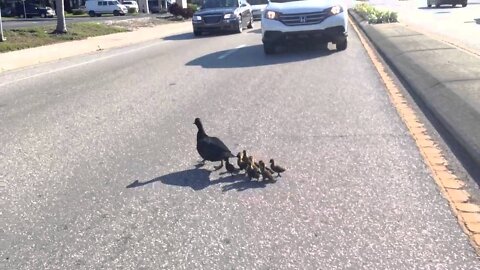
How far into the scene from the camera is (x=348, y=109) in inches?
326

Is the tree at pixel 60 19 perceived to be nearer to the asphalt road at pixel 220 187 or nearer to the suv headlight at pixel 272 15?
the suv headlight at pixel 272 15

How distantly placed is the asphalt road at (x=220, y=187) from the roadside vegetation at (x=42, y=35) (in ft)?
37.7

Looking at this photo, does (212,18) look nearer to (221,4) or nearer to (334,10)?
(221,4)

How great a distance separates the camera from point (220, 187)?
518 cm

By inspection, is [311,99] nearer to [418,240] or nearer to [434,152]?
[434,152]

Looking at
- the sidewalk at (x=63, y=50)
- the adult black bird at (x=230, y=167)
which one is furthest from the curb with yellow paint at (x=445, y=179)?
the sidewalk at (x=63, y=50)

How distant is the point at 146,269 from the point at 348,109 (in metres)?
5.15

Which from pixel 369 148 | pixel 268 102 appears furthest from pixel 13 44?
pixel 369 148

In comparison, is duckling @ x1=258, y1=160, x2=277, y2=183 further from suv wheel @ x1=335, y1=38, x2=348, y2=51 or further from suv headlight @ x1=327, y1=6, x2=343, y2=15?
suv wheel @ x1=335, y1=38, x2=348, y2=51

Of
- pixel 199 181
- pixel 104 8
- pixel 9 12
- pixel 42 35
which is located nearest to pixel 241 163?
pixel 199 181

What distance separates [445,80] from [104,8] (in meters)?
62.0

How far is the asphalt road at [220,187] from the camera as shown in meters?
3.88

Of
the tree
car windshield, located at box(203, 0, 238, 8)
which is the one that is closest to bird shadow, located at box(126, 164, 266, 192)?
the tree

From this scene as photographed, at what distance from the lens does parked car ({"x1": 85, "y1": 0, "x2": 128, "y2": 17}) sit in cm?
6662
